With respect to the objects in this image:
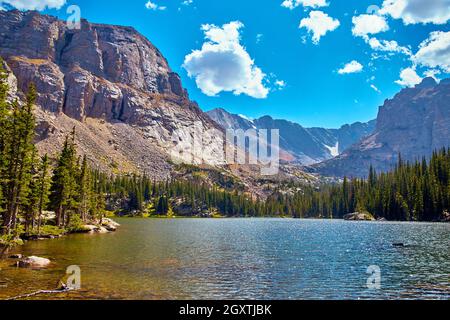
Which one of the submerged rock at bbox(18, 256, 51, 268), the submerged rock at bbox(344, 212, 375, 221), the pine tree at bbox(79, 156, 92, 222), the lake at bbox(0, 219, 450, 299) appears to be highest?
the pine tree at bbox(79, 156, 92, 222)

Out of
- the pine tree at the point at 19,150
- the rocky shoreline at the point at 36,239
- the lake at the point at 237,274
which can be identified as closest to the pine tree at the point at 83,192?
the rocky shoreline at the point at 36,239

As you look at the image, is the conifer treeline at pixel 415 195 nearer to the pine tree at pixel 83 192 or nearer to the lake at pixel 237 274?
the lake at pixel 237 274

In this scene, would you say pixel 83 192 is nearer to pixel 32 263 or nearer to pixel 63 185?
pixel 63 185

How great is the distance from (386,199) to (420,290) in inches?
6224

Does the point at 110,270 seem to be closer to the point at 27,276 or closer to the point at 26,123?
the point at 27,276

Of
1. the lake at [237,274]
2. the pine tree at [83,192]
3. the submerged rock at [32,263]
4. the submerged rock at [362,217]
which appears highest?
the pine tree at [83,192]

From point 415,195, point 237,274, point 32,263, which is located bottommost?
point 237,274

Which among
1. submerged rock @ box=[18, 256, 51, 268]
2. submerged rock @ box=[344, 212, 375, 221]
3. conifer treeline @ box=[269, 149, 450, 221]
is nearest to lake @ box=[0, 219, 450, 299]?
submerged rock @ box=[18, 256, 51, 268]

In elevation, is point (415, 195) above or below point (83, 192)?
above

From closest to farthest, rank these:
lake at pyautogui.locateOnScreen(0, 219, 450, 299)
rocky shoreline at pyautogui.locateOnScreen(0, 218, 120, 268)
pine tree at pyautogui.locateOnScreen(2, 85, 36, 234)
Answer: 1. lake at pyautogui.locateOnScreen(0, 219, 450, 299)
2. rocky shoreline at pyautogui.locateOnScreen(0, 218, 120, 268)
3. pine tree at pyautogui.locateOnScreen(2, 85, 36, 234)

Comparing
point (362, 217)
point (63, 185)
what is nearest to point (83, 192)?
point (63, 185)

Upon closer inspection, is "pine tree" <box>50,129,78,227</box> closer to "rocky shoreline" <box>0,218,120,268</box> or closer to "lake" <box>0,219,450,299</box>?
"rocky shoreline" <box>0,218,120,268</box>

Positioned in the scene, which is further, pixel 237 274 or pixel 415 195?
pixel 415 195
